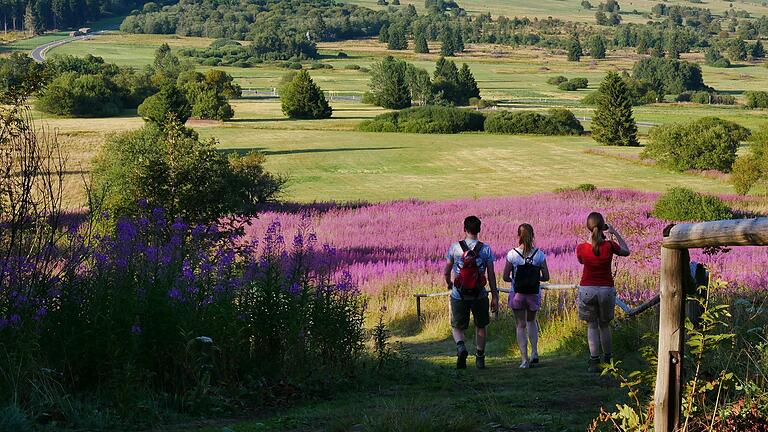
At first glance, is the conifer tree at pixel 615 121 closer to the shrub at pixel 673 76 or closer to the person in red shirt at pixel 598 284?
the shrub at pixel 673 76

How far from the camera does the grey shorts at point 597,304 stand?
1088 centimetres

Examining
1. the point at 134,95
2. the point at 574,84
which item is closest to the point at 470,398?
the point at 134,95

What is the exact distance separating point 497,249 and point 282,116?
78328 millimetres

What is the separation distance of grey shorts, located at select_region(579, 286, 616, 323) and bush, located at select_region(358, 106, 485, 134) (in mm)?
82346

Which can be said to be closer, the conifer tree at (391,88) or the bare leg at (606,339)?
the bare leg at (606,339)

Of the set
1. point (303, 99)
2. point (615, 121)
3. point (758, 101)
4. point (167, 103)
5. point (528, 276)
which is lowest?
point (758, 101)

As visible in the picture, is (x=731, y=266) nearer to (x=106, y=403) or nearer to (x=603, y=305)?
(x=603, y=305)

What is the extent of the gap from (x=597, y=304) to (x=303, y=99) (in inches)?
3608

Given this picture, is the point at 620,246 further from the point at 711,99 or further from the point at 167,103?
the point at 711,99

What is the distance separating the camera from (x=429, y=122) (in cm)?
9462

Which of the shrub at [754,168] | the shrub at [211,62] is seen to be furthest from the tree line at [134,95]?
the shrub at [211,62]

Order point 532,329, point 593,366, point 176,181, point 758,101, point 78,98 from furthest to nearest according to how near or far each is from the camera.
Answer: point 758,101
point 78,98
point 176,181
point 532,329
point 593,366

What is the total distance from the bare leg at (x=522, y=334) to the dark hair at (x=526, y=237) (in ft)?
2.37

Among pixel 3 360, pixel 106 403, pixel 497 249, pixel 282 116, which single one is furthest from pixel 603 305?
pixel 282 116
